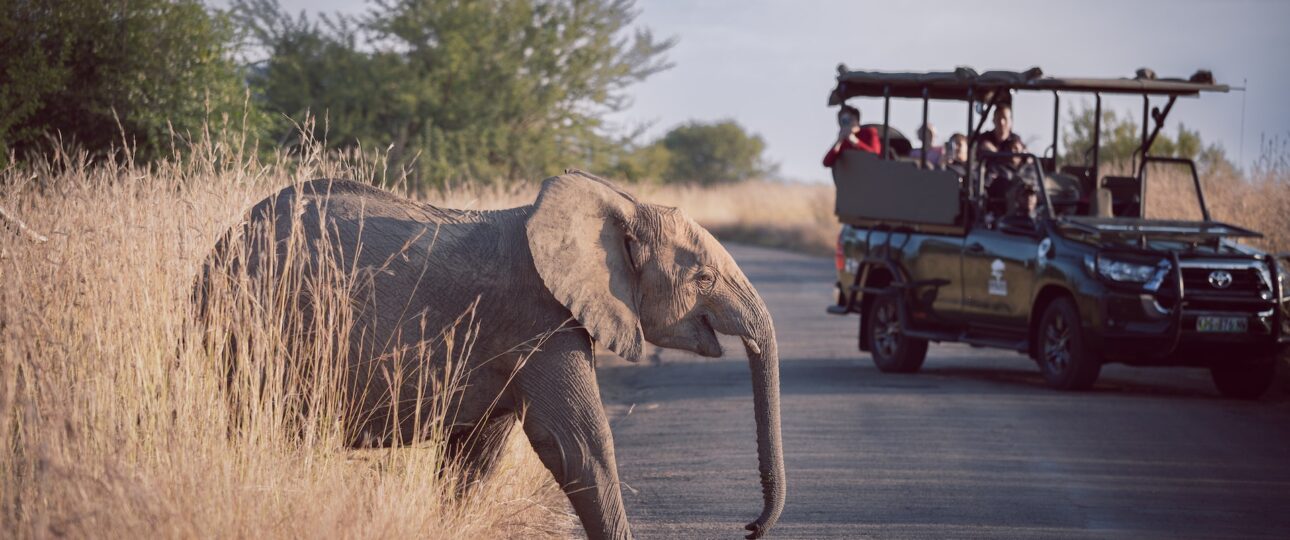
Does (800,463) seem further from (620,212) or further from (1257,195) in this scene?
(1257,195)

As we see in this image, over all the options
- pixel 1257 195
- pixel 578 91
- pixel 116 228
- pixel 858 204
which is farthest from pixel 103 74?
pixel 578 91

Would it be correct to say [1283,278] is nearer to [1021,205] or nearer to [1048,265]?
[1048,265]

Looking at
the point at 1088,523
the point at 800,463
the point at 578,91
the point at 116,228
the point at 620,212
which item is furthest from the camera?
the point at 578,91

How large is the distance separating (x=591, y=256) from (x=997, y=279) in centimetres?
787

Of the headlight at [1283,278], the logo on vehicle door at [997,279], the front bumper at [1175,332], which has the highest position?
the headlight at [1283,278]

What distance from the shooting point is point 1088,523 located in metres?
7.80

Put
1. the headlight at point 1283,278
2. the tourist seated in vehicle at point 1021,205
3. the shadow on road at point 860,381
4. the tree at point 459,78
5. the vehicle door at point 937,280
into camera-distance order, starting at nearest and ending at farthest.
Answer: the headlight at point 1283,278
the shadow on road at point 860,381
the tourist seated in vehicle at point 1021,205
the vehicle door at point 937,280
the tree at point 459,78

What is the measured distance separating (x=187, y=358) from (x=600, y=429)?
1.60 metres

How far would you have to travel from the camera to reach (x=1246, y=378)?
41.6 ft

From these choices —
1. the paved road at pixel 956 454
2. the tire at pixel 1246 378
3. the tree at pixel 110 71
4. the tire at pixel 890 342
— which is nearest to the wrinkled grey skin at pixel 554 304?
the paved road at pixel 956 454

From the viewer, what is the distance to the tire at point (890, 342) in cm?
1459

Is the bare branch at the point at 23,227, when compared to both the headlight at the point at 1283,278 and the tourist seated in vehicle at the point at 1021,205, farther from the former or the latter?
the headlight at the point at 1283,278

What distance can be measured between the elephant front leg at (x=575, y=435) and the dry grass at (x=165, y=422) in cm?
43

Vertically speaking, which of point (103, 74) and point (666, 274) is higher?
point (103, 74)
